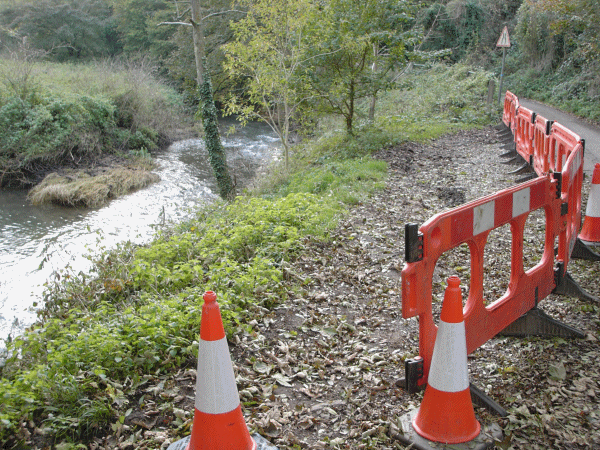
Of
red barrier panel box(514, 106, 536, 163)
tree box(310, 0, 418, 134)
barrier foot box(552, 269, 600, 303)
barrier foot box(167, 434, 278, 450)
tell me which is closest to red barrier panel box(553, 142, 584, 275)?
barrier foot box(552, 269, 600, 303)

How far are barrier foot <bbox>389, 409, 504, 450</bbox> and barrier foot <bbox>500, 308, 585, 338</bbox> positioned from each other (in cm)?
122

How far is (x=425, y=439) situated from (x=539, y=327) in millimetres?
1736

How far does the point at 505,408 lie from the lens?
3.31 meters

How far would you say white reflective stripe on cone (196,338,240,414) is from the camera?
272 centimetres

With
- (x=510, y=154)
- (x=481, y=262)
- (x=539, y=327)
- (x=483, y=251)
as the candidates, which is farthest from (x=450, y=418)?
(x=510, y=154)

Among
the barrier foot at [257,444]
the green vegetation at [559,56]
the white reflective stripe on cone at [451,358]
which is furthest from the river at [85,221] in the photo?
the green vegetation at [559,56]

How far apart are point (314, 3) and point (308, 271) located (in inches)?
476

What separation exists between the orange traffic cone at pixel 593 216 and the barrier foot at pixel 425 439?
396 centimetres

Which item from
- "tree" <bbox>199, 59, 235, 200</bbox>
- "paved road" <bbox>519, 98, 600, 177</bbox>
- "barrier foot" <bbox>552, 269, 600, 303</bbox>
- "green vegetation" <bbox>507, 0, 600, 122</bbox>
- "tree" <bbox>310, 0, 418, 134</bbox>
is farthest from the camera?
Result: "green vegetation" <bbox>507, 0, 600, 122</bbox>

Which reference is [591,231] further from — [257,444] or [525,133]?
[525,133]

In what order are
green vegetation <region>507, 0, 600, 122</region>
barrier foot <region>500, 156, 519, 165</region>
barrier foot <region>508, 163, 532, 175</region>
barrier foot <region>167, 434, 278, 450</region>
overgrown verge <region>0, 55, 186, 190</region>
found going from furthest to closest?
green vegetation <region>507, 0, 600, 122</region> < overgrown verge <region>0, 55, 186, 190</region> < barrier foot <region>500, 156, 519, 165</region> < barrier foot <region>508, 163, 532, 175</region> < barrier foot <region>167, 434, 278, 450</region>

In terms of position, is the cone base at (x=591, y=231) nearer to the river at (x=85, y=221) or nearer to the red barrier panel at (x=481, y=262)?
the red barrier panel at (x=481, y=262)

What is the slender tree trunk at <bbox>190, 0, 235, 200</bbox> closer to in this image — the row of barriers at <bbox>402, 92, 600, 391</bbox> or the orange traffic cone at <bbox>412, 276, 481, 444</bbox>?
the row of barriers at <bbox>402, 92, 600, 391</bbox>

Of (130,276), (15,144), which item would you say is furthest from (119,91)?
(130,276)
